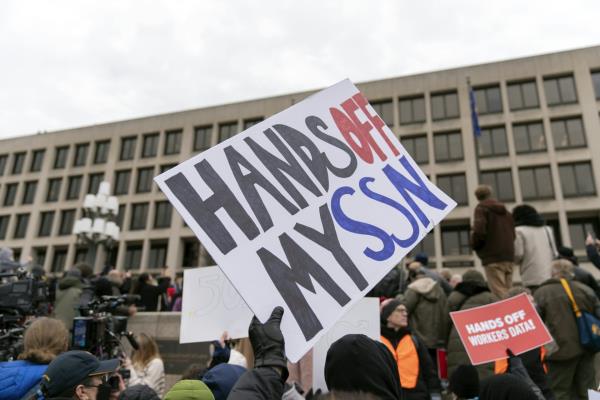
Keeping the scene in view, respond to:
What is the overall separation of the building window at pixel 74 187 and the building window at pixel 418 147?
97.7 ft

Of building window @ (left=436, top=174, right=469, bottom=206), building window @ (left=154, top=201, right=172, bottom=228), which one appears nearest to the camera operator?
building window @ (left=436, top=174, right=469, bottom=206)

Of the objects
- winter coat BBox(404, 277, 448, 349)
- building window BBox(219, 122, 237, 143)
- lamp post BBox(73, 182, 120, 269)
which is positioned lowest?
winter coat BBox(404, 277, 448, 349)

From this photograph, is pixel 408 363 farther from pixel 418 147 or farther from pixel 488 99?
pixel 488 99

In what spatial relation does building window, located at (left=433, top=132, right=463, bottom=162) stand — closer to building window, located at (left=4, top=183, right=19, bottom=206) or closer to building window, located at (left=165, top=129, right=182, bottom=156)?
building window, located at (left=165, top=129, right=182, bottom=156)

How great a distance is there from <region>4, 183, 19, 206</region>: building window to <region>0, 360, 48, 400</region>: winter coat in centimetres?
5013

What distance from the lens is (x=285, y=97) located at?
127ft

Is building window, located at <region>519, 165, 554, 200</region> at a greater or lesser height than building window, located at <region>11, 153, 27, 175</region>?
lesser

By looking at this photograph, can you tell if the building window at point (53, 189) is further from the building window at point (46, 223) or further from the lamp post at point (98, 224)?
the lamp post at point (98, 224)

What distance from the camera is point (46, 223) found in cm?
4372

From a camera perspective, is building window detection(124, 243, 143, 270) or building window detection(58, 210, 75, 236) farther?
building window detection(58, 210, 75, 236)

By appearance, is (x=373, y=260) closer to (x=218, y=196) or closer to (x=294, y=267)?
(x=294, y=267)

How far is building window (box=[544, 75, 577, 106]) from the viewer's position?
32.2m

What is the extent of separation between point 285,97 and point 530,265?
33846 millimetres

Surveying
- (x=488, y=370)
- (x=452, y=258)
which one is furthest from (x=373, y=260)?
(x=452, y=258)
